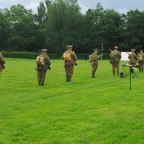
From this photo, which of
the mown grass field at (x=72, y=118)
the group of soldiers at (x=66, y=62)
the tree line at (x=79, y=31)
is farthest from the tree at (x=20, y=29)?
the mown grass field at (x=72, y=118)

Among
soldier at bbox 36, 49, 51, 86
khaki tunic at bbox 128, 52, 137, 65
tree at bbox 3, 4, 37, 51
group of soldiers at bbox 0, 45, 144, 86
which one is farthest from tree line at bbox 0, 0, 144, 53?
soldier at bbox 36, 49, 51, 86

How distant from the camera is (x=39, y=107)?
1400cm

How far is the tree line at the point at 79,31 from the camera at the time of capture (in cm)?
8969

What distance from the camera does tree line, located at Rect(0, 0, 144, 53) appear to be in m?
89.7

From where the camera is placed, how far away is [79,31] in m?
92.2

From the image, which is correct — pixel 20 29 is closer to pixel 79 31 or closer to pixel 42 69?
pixel 79 31

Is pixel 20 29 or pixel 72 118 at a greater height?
pixel 20 29

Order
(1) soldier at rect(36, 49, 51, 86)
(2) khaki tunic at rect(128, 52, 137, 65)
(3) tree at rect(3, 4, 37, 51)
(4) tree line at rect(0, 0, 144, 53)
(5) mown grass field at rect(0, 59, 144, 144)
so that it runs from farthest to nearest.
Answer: (3) tree at rect(3, 4, 37, 51) < (4) tree line at rect(0, 0, 144, 53) < (2) khaki tunic at rect(128, 52, 137, 65) < (1) soldier at rect(36, 49, 51, 86) < (5) mown grass field at rect(0, 59, 144, 144)

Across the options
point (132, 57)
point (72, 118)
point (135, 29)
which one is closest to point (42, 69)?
point (72, 118)

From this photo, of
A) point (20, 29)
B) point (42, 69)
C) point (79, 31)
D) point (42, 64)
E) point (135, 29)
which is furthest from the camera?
point (20, 29)

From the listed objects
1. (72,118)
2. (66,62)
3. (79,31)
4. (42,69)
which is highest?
(79,31)

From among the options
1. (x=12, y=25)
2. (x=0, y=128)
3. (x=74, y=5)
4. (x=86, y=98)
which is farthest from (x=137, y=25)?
(x=0, y=128)

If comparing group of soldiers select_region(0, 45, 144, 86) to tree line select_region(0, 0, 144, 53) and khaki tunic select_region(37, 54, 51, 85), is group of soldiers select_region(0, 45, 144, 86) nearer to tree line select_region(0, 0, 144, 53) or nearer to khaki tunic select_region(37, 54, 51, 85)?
khaki tunic select_region(37, 54, 51, 85)

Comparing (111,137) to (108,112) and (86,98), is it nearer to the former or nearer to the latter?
(108,112)
